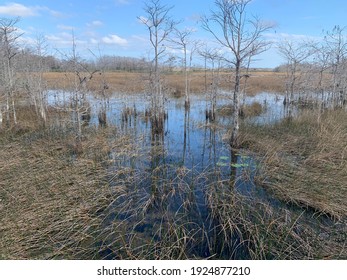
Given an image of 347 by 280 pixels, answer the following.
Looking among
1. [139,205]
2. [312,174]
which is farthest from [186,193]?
[312,174]

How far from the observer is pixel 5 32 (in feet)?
36.6

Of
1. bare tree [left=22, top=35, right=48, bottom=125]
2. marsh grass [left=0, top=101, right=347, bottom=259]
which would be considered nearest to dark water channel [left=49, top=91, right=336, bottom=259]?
marsh grass [left=0, top=101, right=347, bottom=259]

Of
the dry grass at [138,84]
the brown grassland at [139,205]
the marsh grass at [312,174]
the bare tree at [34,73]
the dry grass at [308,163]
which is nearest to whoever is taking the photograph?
the brown grassland at [139,205]

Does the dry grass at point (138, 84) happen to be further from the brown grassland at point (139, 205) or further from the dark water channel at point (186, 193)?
the brown grassland at point (139, 205)

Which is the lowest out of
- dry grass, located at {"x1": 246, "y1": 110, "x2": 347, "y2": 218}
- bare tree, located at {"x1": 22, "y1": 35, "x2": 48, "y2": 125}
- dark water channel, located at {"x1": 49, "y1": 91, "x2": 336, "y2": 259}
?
dark water channel, located at {"x1": 49, "y1": 91, "x2": 336, "y2": 259}

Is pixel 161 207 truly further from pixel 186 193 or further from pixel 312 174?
pixel 312 174

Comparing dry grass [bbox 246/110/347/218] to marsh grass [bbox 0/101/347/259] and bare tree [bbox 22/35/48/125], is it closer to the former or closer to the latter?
marsh grass [bbox 0/101/347/259]

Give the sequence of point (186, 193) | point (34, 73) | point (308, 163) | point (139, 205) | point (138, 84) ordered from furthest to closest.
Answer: point (138, 84)
point (34, 73)
point (308, 163)
point (186, 193)
point (139, 205)

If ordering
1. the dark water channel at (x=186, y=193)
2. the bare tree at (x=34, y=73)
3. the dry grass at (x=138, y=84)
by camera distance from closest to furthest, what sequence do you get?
the dark water channel at (x=186, y=193)
the bare tree at (x=34, y=73)
the dry grass at (x=138, y=84)

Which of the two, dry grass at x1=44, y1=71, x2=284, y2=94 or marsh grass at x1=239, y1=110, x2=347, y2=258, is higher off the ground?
dry grass at x1=44, y1=71, x2=284, y2=94

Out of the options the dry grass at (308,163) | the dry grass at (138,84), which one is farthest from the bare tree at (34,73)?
the dry grass at (308,163)

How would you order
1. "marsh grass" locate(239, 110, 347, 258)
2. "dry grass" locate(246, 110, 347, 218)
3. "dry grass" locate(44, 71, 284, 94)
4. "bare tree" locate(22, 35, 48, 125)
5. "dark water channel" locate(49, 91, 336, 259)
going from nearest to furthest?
1. "marsh grass" locate(239, 110, 347, 258)
2. "dark water channel" locate(49, 91, 336, 259)
3. "dry grass" locate(246, 110, 347, 218)
4. "bare tree" locate(22, 35, 48, 125)
5. "dry grass" locate(44, 71, 284, 94)
